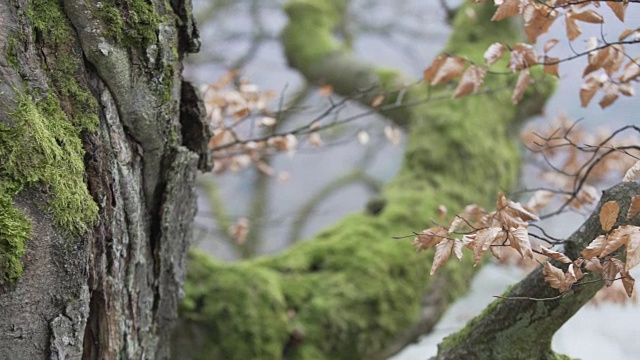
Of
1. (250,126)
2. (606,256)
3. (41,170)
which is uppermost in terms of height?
(250,126)

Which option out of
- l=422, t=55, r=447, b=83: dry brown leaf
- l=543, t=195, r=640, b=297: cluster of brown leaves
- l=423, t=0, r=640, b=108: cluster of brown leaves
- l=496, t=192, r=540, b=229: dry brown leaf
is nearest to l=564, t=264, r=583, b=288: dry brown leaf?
l=543, t=195, r=640, b=297: cluster of brown leaves

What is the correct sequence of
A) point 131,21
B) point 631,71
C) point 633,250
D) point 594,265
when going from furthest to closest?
point 631,71 < point 131,21 < point 594,265 < point 633,250

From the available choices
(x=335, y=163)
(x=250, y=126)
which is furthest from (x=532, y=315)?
(x=335, y=163)

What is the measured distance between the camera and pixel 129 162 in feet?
3.77

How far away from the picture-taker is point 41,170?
0.95m

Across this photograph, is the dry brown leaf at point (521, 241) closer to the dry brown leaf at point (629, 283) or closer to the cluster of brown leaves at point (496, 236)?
the cluster of brown leaves at point (496, 236)

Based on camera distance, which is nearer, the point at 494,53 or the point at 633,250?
the point at 633,250

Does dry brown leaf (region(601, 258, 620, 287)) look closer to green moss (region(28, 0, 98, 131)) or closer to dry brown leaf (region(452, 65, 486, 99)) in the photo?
dry brown leaf (region(452, 65, 486, 99))

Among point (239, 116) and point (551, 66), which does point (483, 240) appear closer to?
point (551, 66)

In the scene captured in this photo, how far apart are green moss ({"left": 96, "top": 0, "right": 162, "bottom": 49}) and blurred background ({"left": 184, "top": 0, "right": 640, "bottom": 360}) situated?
3215 millimetres

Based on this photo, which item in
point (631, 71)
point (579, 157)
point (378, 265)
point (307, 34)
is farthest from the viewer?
point (579, 157)

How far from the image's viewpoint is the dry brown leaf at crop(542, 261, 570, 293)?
0.96 m

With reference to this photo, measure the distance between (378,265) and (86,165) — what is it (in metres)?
1.26

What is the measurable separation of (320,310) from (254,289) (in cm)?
23
